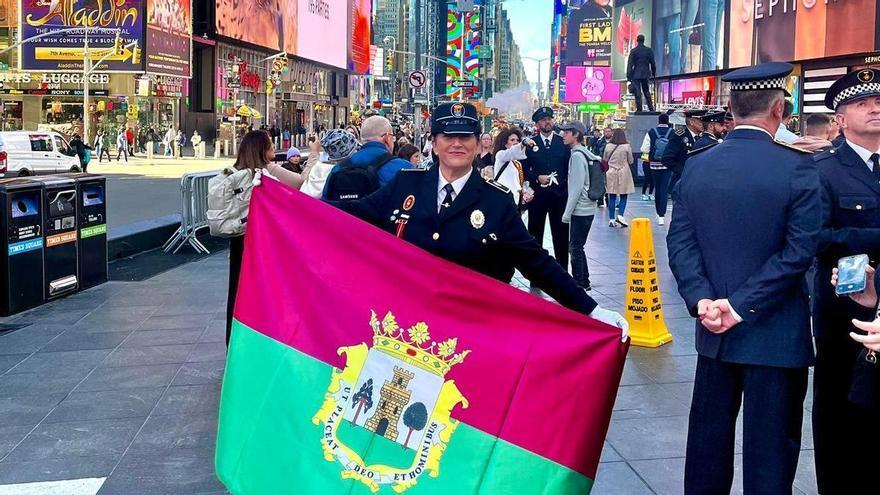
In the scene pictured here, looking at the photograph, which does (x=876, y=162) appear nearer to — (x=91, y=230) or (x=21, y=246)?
(x=21, y=246)

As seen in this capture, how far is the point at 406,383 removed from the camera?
12.8 feet

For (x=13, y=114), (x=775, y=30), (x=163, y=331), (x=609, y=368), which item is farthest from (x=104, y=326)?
(x=13, y=114)

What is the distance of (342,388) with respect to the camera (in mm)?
4000

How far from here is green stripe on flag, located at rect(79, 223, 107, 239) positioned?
36.5 ft

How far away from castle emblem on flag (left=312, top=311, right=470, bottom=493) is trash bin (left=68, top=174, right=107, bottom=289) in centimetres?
797

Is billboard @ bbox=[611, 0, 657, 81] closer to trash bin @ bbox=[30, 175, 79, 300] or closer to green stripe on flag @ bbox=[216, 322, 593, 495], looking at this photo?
trash bin @ bbox=[30, 175, 79, 300]

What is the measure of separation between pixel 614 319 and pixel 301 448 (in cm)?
142

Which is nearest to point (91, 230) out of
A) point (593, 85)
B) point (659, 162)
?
point (659, 162)

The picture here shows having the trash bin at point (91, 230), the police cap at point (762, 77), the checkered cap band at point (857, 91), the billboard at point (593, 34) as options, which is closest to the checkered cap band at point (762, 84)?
the police cap at point (762, 77)

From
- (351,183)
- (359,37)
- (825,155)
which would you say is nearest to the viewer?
(825,155)

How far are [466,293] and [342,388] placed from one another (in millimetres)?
654

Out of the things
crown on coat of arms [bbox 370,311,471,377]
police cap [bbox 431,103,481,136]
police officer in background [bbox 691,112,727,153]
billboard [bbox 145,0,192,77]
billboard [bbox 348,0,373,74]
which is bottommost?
crown on coat of arms [bbox 370,311,471,377]

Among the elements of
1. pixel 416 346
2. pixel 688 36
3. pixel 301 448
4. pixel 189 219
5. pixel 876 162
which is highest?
pixel 688 36

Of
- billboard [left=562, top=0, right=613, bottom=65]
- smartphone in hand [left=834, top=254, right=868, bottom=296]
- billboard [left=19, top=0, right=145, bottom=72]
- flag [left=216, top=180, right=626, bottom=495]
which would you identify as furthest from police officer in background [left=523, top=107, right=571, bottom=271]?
billboard [left=562, top=0, right=613, bottom=65]
